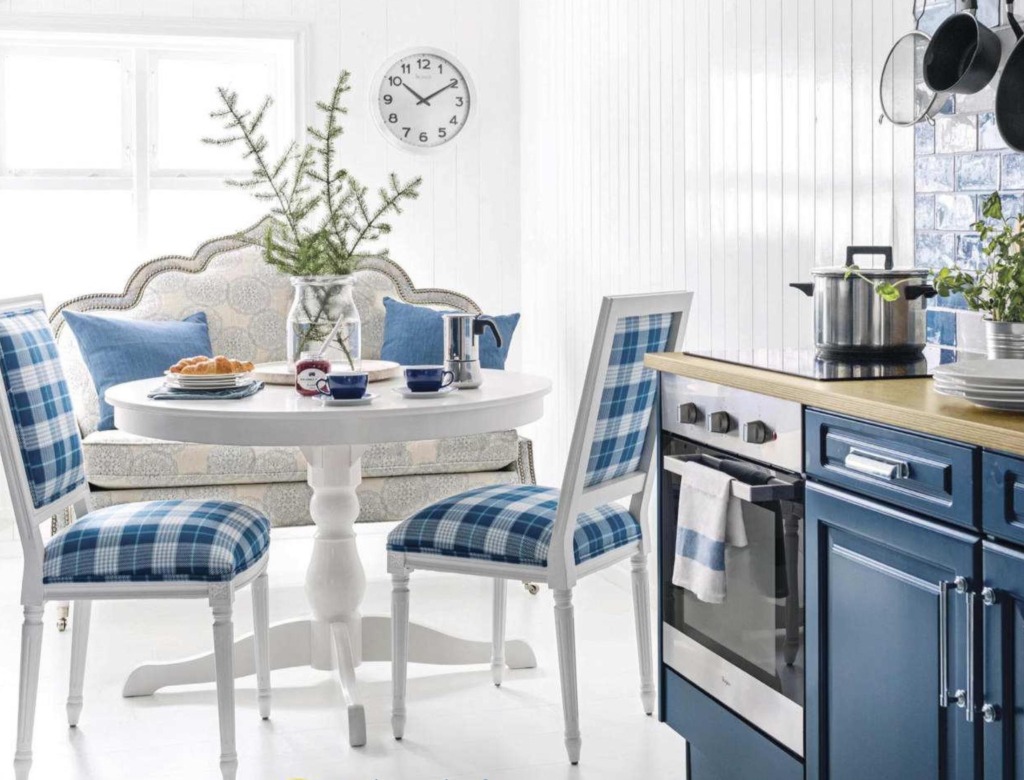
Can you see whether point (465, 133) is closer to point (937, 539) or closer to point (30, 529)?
point (30, 529)

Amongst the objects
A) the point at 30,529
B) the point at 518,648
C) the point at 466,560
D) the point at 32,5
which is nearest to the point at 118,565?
the point at 30,529

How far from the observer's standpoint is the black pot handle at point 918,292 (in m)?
2.03

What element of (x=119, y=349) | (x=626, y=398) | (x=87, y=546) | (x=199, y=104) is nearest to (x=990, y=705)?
(x=626, y=398)

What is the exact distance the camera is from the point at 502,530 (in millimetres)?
2689

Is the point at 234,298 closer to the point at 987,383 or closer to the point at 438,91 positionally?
the point at 438,91

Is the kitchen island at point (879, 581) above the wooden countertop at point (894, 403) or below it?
below

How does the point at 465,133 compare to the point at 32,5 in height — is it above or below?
below

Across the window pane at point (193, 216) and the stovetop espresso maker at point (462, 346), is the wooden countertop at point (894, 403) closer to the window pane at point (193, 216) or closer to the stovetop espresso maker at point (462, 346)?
the stovetop espresso maker at point (462, 346)

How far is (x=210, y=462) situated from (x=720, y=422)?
2.13 metres

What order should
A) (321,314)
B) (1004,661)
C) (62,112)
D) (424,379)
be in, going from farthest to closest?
(62,112) < (321,314) < (424,379) < (1004,661)

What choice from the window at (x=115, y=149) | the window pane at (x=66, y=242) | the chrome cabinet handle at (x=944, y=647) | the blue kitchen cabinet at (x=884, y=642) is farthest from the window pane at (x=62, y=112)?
the chrome cabinet handle at (x=944, y=647)

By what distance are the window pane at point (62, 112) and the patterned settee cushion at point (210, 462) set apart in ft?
4.49

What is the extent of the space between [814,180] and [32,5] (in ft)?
10.4

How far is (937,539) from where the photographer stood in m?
1.61
